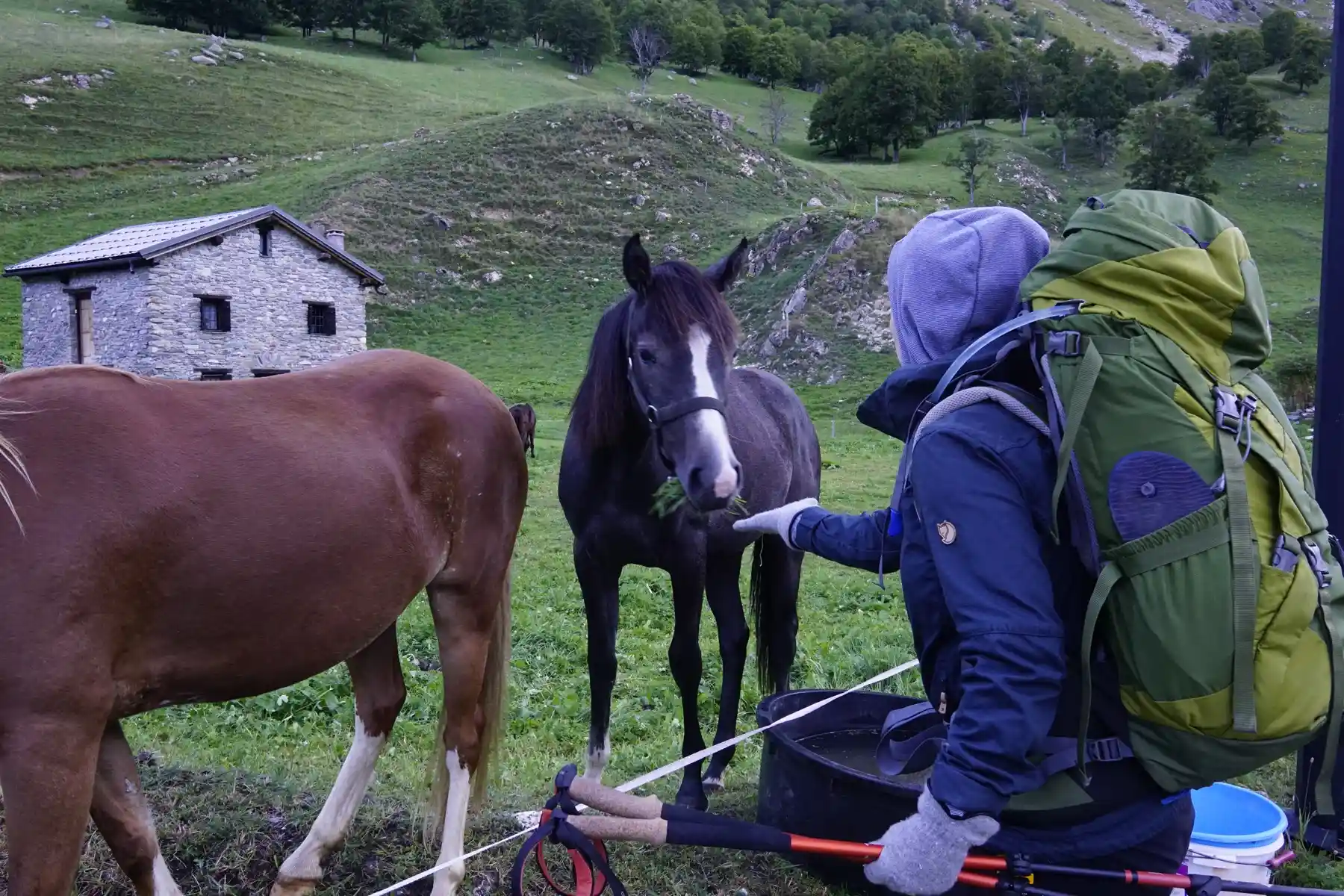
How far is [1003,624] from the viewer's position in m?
1.71

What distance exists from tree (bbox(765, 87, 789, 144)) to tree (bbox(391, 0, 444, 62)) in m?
25.2

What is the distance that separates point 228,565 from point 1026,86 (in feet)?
254

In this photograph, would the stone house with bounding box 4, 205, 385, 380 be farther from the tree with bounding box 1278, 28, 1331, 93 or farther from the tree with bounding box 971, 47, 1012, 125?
the tree with bounding box 1278, 28, 1331, 93

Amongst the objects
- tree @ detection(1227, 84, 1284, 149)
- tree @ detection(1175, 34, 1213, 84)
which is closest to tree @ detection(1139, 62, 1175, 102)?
tree @ detection(1175, 34, 1213, 84)

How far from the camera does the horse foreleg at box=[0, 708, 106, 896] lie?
7.58 feet

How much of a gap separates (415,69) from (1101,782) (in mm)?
67862

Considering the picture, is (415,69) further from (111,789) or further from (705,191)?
(111,789)

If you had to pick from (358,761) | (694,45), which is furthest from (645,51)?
(358,761)

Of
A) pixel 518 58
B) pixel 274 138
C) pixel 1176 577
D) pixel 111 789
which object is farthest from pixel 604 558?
pixel 518 58

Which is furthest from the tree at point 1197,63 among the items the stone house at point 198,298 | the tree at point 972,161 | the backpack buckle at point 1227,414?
the backpack buckle at point 1227,414

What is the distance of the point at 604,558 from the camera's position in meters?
4.30

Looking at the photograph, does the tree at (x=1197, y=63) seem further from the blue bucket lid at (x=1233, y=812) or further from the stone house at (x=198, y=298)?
the blue bucket lid at (x=1233, y=812)

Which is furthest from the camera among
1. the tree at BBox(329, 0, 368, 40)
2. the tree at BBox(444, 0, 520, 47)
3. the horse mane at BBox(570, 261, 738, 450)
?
the tree at BBox(444, 0, 520, 47)

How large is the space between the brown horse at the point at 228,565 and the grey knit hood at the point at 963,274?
1.85m
